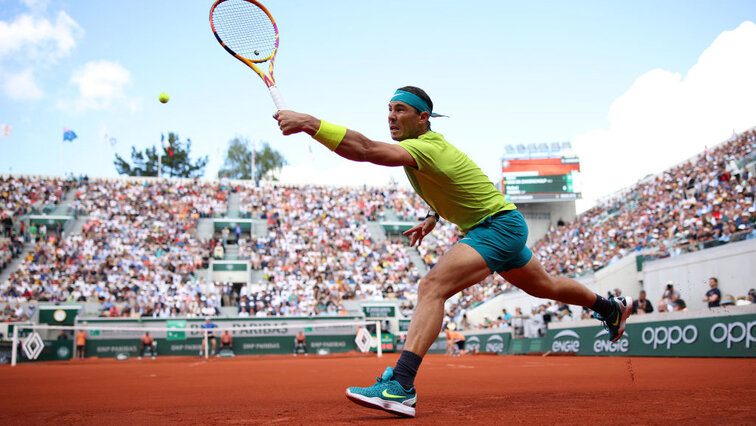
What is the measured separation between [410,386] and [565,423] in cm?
97

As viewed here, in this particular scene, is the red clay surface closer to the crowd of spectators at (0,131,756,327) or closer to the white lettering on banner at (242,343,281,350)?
the crowd of spectators at (0,131,756,327)

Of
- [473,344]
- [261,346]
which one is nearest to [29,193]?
[261,346]

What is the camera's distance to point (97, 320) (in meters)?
24.2

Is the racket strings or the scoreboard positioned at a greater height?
the scoreboard

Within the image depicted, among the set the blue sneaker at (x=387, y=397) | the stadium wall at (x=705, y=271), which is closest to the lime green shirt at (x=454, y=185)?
the blue sneaker at (x=387, y=397)

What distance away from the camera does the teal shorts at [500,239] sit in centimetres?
427

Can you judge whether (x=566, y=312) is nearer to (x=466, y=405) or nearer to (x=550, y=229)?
(x=466, y=405)

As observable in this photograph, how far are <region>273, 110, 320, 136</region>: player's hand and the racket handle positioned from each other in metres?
0.64

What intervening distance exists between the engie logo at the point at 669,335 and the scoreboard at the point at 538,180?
91.4 ft

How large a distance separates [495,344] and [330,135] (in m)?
19.0

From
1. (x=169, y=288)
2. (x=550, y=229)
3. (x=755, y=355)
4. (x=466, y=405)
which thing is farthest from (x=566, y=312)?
(x=550, y=229)

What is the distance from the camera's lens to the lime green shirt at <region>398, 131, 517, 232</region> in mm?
4191

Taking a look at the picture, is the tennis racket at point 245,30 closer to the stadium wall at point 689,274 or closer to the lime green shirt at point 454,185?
the lime green shirt at point 454,185

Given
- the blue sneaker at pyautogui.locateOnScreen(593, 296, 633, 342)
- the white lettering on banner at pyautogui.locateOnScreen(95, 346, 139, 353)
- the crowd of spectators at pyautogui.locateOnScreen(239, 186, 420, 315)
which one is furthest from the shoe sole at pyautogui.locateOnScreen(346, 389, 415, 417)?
the crowd of spectators at pyautogui.locateOnScreen(239, 186, 420, 315)
